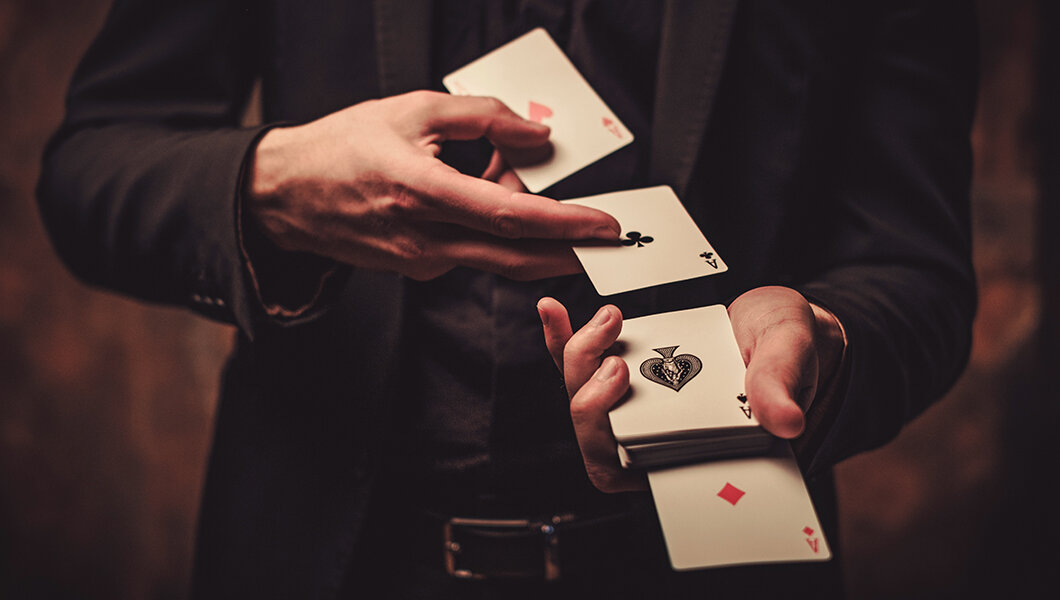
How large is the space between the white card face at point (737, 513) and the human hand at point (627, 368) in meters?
0.04

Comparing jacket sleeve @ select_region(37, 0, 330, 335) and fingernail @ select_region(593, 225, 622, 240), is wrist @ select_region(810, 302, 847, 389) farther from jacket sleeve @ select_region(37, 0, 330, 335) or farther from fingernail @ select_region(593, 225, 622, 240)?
jacket sleeve @ select_region(37, 0, 330, 335)

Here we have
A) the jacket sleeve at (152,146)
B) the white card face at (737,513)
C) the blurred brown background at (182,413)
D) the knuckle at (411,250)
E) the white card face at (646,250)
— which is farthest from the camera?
the blurred brown background at (182,413)

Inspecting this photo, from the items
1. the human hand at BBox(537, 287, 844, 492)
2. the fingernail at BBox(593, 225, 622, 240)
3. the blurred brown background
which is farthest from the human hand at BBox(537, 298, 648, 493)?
the blurred brown background

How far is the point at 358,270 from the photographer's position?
0.83 metres

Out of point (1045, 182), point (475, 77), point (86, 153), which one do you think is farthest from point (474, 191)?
point (1045, 182)

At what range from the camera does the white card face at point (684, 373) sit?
0.53 m

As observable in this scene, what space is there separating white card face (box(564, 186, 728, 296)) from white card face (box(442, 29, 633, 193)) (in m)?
0.08

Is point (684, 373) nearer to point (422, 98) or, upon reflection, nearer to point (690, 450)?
point (690, 450)

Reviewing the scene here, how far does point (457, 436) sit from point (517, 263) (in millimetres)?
226

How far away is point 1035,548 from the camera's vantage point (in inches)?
72.1

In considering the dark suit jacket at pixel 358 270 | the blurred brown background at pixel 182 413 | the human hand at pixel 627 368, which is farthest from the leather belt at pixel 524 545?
the blurred brown background at pixel 182 413

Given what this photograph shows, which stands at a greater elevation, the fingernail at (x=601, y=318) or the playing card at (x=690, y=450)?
the fingernail at (x=601, y=318)

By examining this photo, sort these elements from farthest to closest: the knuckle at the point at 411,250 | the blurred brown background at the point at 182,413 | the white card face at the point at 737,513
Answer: the blurred brown background at the point at 182,413, the knuckle at the point at 411,250, the white card face at the point at 737,513

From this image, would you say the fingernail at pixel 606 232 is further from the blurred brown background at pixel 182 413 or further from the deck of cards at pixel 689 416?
the blurred brown background at pixel 182 413
